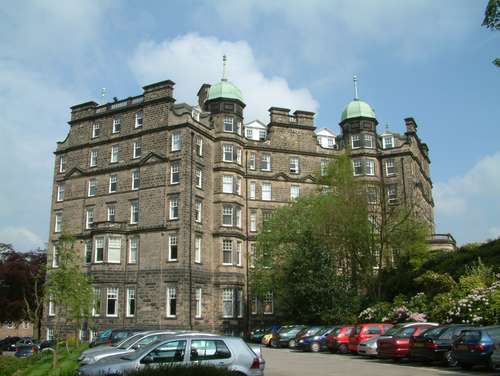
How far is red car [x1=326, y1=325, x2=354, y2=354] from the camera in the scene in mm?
29969

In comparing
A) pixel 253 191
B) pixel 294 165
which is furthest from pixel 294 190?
pixel 253 191

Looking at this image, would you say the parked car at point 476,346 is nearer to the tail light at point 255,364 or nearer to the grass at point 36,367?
the tail light at point 255,364

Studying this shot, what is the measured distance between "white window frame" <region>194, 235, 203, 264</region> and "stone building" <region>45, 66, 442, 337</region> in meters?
0.15

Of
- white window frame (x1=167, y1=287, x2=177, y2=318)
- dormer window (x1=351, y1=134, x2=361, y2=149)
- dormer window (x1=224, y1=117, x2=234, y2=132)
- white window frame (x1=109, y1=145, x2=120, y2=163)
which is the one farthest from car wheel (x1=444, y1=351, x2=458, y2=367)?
dormer window (x1=351, y1=134, x2=361, y2=149)

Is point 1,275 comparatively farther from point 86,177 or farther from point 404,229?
point 404,229

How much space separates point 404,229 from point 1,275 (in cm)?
4397

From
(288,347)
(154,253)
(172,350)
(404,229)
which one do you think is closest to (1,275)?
(154,253)

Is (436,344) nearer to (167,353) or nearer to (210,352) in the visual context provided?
(210,352)

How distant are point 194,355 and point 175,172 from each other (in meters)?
34.9

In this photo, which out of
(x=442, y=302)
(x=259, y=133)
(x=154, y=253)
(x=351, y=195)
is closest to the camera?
(x=442, y=302)

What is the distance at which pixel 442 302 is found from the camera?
3183 cm

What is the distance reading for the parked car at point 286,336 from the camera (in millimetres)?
36200

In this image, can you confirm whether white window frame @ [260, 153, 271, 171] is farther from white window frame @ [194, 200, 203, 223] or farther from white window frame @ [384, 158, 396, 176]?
white window frame @ [384, 158, 396, 176]

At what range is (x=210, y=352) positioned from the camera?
531 inches
